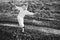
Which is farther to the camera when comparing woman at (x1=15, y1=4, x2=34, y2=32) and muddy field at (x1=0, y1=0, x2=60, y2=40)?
woman at (x1=15, y1=4, x2=34, y2=32)

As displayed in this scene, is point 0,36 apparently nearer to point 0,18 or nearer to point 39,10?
point 0,18

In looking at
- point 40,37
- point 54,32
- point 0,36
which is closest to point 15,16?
point 0,36

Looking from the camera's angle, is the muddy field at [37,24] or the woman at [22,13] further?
the woman at [22,13]

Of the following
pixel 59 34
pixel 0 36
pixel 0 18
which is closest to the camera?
→ pixel 59 34

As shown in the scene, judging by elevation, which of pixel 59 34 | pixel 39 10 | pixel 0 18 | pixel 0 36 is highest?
pixel 39 10

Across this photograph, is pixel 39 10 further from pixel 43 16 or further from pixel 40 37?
pixel 40 37

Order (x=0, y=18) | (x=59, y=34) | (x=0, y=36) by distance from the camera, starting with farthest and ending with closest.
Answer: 1. (x=0, y=18)
2. (x=0, y=36)
3. (x=59, y=34)

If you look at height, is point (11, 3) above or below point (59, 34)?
above

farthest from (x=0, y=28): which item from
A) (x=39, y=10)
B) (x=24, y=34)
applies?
(x=39, y=10)

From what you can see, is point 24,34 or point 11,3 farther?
point 11,3

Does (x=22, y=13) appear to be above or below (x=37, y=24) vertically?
above
